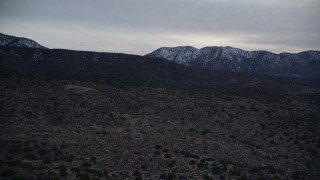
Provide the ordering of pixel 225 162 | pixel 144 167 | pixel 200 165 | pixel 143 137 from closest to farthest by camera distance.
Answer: pixel 144 167, pixel 200 165, pixel 225 162, pixel 143 137

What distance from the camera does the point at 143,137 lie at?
37.0 meters

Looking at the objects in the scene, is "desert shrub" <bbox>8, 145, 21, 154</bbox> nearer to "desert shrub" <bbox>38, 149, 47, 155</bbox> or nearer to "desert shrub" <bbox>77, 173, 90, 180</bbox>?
"desert shrub" <bbox>38, 149, 47, 155</bbox>

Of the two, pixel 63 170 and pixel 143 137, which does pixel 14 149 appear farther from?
pixel 143 137

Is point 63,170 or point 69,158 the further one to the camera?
point 69,158

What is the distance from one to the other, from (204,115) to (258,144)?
14.1m

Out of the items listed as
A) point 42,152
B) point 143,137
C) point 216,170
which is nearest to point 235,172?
point 216,170

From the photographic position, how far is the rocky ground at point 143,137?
2680 cm

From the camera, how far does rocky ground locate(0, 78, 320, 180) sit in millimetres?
26797

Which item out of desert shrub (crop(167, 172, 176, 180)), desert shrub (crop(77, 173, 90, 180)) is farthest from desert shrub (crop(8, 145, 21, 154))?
desert shrub (crop(167, 172, 176, 180))

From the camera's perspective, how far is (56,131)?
36.8 metres

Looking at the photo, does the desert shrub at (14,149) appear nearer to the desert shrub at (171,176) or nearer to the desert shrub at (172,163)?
the desert shrub at (172,163)

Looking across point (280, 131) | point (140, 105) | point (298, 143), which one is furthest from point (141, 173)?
point (140, 105)

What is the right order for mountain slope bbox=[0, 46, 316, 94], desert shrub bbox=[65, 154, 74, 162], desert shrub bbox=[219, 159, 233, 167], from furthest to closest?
mountain slope bbox=[0, 46, 316, 94]
desert shrub bbox=[219, 159, 233, 167]
desert shrub bbox=[65, 154, 74, 162]

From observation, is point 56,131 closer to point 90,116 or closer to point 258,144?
point 90,116
